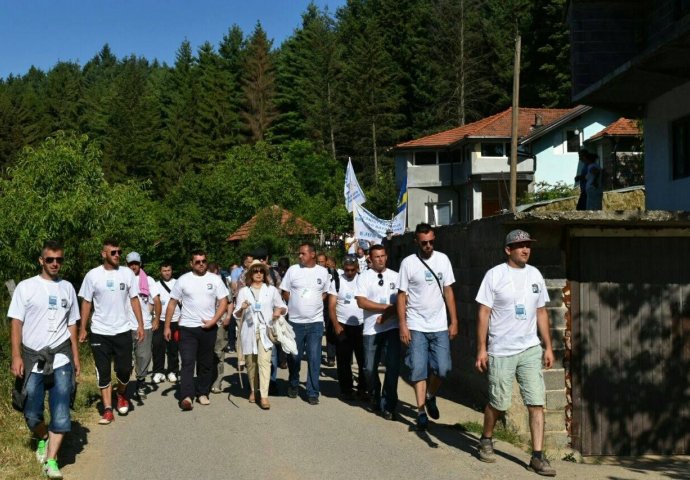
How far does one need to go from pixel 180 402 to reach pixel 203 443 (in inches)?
83.0

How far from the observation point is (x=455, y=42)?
5891 centimetres

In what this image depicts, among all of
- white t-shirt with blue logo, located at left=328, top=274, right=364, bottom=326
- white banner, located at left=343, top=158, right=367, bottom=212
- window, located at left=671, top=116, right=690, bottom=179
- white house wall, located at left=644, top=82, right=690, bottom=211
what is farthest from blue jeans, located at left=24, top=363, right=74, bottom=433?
white banner, located at left=343, top=158, right=367, bottom=212

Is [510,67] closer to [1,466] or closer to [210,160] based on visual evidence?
[210,160]

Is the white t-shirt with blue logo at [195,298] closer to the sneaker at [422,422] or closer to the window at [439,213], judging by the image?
the sneaker at [422,422]

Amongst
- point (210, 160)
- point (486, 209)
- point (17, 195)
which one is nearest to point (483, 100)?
point (486, 209)

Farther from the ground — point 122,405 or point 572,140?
point 572,140

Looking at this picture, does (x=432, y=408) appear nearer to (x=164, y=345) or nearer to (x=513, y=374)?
(x=513, y=374)

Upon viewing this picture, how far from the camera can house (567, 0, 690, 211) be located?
15391 millimetres

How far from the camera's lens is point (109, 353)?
31.6 feet

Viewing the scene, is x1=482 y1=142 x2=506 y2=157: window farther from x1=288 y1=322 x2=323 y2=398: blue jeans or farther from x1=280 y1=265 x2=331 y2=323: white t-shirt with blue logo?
x1=288 y1=322 x2=323 y2=398: blue jeans

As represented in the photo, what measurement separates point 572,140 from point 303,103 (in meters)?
29.1

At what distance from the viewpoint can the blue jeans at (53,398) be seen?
715 centimetres

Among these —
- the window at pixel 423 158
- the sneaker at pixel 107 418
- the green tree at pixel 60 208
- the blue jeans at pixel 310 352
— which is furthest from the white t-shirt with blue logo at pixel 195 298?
the window at pixel 423 158

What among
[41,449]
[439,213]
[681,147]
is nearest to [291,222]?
[439,213]
